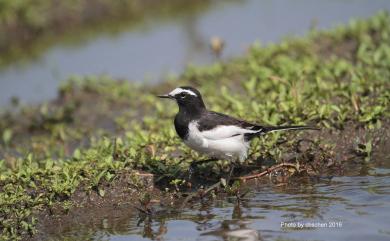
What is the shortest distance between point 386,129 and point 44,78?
270 inches

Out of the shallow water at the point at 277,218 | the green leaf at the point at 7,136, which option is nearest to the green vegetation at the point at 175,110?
the green leaf at the point at 7,136

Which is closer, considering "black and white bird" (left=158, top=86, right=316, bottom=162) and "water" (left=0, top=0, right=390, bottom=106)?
"black and white bird" (left=158, top=86, right=316, bottom=162)

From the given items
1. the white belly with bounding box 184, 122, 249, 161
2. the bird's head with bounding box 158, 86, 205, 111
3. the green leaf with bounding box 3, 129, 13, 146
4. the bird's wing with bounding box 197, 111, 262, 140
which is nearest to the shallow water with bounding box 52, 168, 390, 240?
the white belly with bounding box 184, 122, 249, 161

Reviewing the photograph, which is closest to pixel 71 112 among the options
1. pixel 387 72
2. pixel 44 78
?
pixel 44 78

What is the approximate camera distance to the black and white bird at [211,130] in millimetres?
6801

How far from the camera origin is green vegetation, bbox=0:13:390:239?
7.18 m

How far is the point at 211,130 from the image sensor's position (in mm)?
6805

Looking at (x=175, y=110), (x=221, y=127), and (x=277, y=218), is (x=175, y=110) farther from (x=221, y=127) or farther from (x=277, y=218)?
(x=277, y=218)

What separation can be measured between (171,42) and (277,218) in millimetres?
8994

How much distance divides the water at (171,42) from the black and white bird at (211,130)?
15.5ft

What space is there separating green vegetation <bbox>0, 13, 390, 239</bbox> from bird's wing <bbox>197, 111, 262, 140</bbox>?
670 mm

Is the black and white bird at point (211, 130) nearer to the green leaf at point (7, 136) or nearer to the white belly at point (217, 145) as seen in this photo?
the white belly at point (217, 145)

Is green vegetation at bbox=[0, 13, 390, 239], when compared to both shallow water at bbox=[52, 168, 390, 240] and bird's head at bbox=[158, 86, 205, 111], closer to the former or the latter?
shallow water at bbox=[52, 168, 390, 240]

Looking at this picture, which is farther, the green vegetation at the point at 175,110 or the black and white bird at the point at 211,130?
the green vegetation at the point at 175,110
